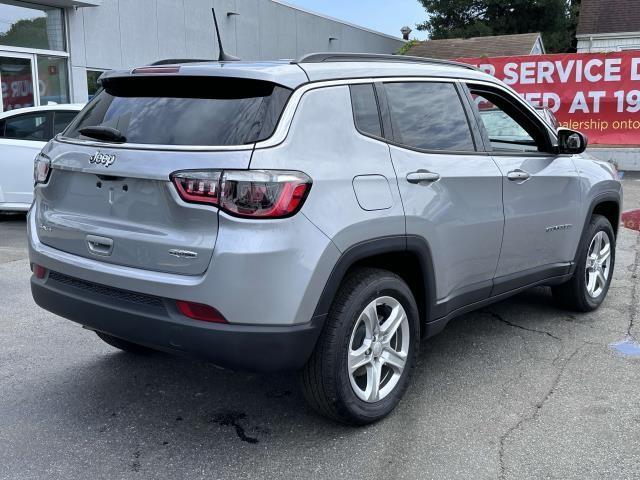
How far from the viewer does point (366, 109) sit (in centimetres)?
350

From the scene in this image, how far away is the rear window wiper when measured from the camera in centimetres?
330

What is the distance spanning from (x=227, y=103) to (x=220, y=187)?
479 millimetres

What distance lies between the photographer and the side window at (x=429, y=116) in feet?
12.1

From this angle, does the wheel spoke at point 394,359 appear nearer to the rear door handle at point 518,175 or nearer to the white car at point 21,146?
the rear door handle at point 518,175

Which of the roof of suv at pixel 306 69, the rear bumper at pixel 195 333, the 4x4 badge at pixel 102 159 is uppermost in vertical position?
the roof of suv at pixel 306 69

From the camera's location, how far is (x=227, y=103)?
3.18 metres

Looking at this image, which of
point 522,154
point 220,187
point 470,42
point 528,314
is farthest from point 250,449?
point 470,42

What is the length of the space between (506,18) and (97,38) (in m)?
29.4

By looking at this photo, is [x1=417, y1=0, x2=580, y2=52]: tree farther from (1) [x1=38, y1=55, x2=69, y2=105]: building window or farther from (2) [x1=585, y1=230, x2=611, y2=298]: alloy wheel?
(2) [x1=585, y1=230, x2=611, y2=298]: alloy wheel

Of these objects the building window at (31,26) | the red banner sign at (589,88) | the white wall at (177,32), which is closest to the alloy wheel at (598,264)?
the red banner sign at (589,88)

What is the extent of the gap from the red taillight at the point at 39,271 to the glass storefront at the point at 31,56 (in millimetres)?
11436

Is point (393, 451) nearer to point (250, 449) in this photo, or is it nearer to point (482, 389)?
point (250, 449)

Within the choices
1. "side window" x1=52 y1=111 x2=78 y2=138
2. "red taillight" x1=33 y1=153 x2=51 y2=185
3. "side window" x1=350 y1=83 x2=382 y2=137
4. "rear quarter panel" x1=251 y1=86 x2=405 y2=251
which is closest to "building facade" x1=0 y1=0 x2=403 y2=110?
"side window" x1=52 y1=111 x2=78 y2=138

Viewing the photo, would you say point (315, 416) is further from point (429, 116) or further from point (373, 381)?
point (429, 116)
